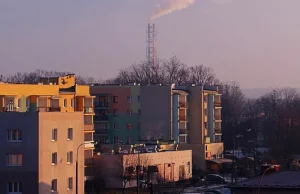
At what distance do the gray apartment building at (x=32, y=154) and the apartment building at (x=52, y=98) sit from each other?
5.29m

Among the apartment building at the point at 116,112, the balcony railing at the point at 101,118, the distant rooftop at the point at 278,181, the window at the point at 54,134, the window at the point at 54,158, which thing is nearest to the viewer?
the distant rooftop at the point at 278,181

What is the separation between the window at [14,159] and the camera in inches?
1314

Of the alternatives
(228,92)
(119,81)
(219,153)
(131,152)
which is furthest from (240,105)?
(131,152)

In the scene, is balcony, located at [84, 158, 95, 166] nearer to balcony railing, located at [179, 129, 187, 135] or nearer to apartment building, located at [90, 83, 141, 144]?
apartment building, located at [90, 83, 141, 144]

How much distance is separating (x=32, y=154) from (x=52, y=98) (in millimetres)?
13682

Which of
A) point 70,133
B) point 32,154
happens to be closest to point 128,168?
point 70,133

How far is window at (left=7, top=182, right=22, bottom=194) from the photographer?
107 feet

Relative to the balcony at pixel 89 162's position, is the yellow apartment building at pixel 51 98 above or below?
above

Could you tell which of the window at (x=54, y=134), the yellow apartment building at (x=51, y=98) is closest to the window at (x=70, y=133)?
the window at (x=54, y=134)

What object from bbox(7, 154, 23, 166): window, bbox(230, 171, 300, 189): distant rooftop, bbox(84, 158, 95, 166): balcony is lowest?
bbox(84, 158, 95, 166): balcony

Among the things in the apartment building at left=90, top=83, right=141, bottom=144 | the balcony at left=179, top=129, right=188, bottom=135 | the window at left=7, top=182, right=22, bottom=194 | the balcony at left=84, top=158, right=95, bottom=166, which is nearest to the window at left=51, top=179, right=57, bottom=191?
the window at left=7, top=182, right=22, bottom=194

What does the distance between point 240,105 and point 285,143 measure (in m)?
50.2

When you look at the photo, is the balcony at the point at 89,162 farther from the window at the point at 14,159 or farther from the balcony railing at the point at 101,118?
the balcony railing at the point at 101,118

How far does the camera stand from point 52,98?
47000 mm
